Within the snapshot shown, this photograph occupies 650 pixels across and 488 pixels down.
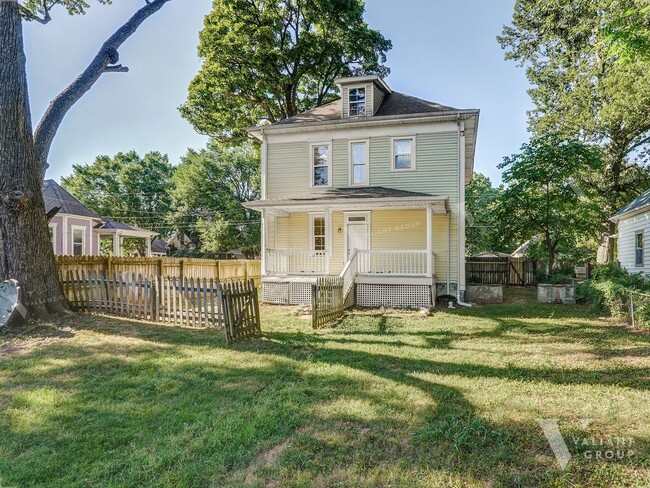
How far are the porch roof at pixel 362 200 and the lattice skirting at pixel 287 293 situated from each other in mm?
2759

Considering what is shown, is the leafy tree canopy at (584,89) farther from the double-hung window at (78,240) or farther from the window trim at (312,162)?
the double-hung window at (78,240)

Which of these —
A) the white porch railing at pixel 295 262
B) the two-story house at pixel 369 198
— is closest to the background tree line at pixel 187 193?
the two-story house at pixel 369 198

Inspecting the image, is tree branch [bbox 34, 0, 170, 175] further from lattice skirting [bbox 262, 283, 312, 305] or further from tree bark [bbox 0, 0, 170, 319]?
lattice skirting [bbox 262, 283, 312, 305]

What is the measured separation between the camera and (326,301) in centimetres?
888

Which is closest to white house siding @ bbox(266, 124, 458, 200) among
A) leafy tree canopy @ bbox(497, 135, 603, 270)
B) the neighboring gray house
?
leafy tree canopy @ bbox(497, 135, 603, 270)

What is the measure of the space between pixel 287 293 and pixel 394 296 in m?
3.67

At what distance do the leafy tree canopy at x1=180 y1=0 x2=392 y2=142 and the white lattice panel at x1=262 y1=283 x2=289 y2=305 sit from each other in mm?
11825

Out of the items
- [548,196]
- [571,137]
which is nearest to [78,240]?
[548,196]

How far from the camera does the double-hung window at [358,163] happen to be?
1398 centimetres

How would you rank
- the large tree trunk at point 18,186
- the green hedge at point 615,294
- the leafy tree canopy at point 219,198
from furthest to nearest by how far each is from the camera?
the leafy tree canopy at point 219,198 → the green hedge at point 615,294 → the large tree trunk at point 18,186

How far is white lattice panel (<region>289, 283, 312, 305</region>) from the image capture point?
12586 mm

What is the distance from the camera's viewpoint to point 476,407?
3902 mm

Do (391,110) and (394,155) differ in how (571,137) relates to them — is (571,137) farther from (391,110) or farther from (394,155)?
(394,155)

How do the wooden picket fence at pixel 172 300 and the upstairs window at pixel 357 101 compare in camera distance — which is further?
the upstairs window at pixel 357 101
